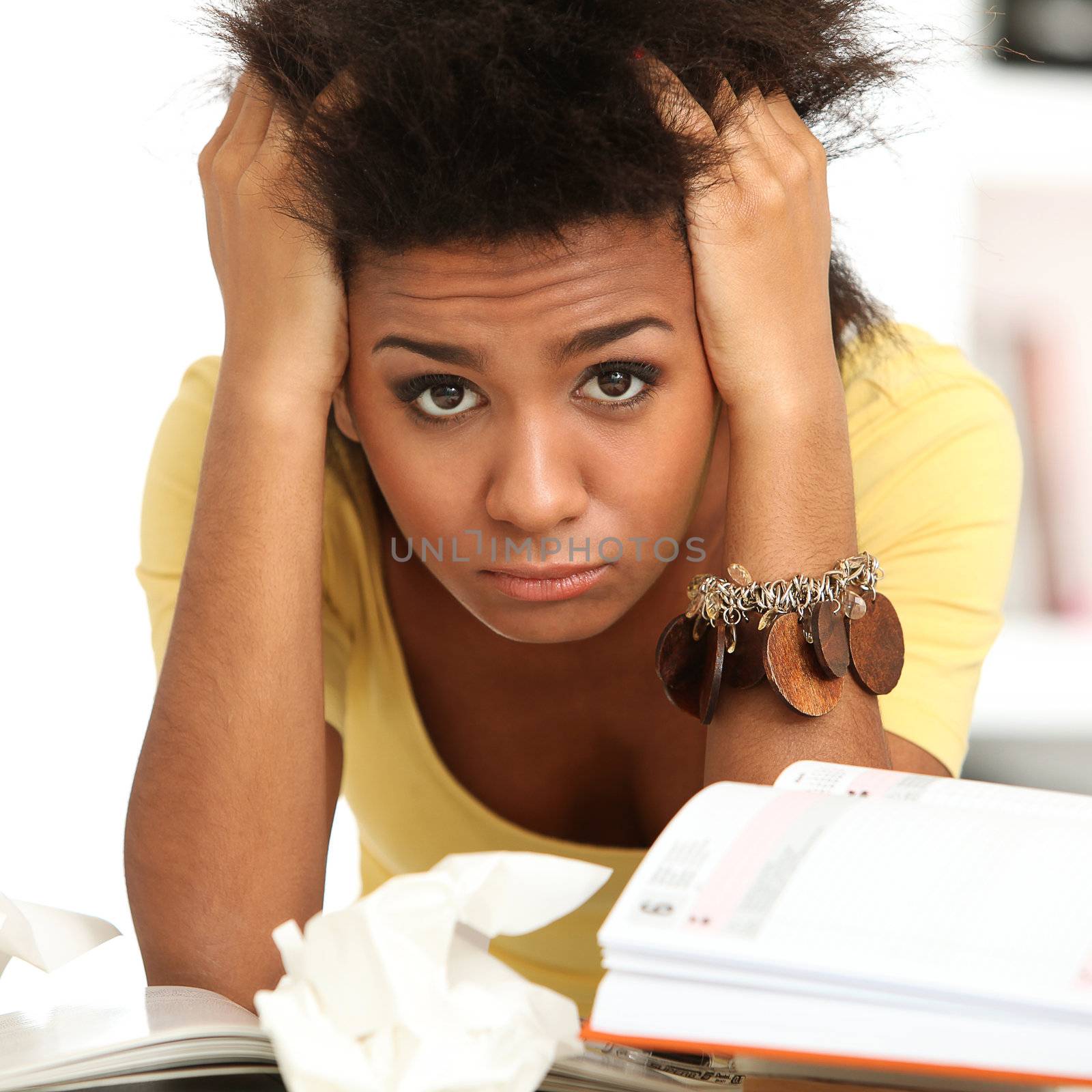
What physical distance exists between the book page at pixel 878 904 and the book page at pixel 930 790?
0.03m

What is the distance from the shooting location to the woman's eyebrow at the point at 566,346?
0.81 m

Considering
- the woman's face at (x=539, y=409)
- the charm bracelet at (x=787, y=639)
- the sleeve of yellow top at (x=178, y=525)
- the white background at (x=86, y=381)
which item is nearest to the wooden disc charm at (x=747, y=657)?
the charm bracelet at (x=787, y=639)

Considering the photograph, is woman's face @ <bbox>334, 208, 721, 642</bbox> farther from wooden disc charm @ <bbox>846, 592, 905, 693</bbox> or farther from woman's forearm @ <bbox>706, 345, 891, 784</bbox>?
wooden disc charm @ <bbox>846, 592, 905, 693</bbox>

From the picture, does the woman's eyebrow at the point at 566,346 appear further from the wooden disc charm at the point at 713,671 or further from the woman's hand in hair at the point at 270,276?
the wooden disc charm at the point at 713,671

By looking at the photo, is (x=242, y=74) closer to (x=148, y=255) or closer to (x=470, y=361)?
(x=470, y=361)

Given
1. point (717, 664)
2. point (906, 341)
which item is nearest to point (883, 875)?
point (717, 664)

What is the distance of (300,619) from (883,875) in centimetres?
50

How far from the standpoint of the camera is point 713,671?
0.83 meters

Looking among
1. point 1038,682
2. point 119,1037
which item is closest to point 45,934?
point 119,1037

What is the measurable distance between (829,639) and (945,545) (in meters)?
0.29

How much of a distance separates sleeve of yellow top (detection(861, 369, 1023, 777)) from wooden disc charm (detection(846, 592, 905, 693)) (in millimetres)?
128

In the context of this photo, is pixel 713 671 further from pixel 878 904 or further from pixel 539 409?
pixel 878 904

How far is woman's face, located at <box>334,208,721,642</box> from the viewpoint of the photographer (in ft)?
2.65

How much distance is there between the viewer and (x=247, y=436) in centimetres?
93
